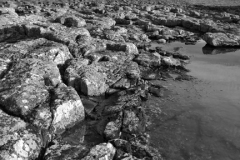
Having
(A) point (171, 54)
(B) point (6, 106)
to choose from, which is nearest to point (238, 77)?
(A) point (171, 54)

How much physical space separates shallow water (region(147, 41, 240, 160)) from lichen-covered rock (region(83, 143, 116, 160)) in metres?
2.64

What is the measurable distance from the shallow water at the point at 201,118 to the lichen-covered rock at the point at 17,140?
576 cm

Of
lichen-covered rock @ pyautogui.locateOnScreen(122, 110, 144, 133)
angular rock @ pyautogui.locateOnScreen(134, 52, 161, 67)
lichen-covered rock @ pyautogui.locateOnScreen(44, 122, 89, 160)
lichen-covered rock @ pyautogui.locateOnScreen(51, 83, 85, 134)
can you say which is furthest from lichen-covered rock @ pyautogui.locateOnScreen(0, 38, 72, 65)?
lichen-covered rock @ pyautogui.locateOnScreen(122, 110, 144, 133)

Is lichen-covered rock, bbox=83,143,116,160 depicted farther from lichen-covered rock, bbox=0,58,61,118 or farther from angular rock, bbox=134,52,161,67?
angular rock, bbox=134,52,161,67

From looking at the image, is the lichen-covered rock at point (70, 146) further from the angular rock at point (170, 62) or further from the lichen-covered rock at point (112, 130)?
the angular rock at point (170, 62)

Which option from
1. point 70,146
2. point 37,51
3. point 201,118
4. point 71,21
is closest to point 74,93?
point 70,146

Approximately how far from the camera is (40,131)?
37.4ft

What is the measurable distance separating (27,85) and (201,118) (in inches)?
405

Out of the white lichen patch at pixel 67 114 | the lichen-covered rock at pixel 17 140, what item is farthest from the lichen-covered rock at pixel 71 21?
the lichen-covered rock at pixel 17 140

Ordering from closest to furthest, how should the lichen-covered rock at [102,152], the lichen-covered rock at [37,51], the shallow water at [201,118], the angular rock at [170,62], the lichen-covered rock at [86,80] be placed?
the lichen-covered rock at [102,152] < the shallow water at [201,118] < the lichen-covered rock at [86,80] < the lichen-covered rock at [37,51] < the angular rock at [170,62]

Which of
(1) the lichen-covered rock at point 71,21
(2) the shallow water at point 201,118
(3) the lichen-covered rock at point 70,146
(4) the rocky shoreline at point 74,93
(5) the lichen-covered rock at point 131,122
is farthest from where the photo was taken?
(1) the lichen-covered rock at point 71,21

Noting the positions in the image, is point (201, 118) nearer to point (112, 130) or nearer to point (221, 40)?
point (112, 130)

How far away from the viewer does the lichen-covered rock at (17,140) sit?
9.85 meters

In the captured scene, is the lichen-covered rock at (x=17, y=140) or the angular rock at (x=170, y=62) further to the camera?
the angular rock at (x=170, y=62)
